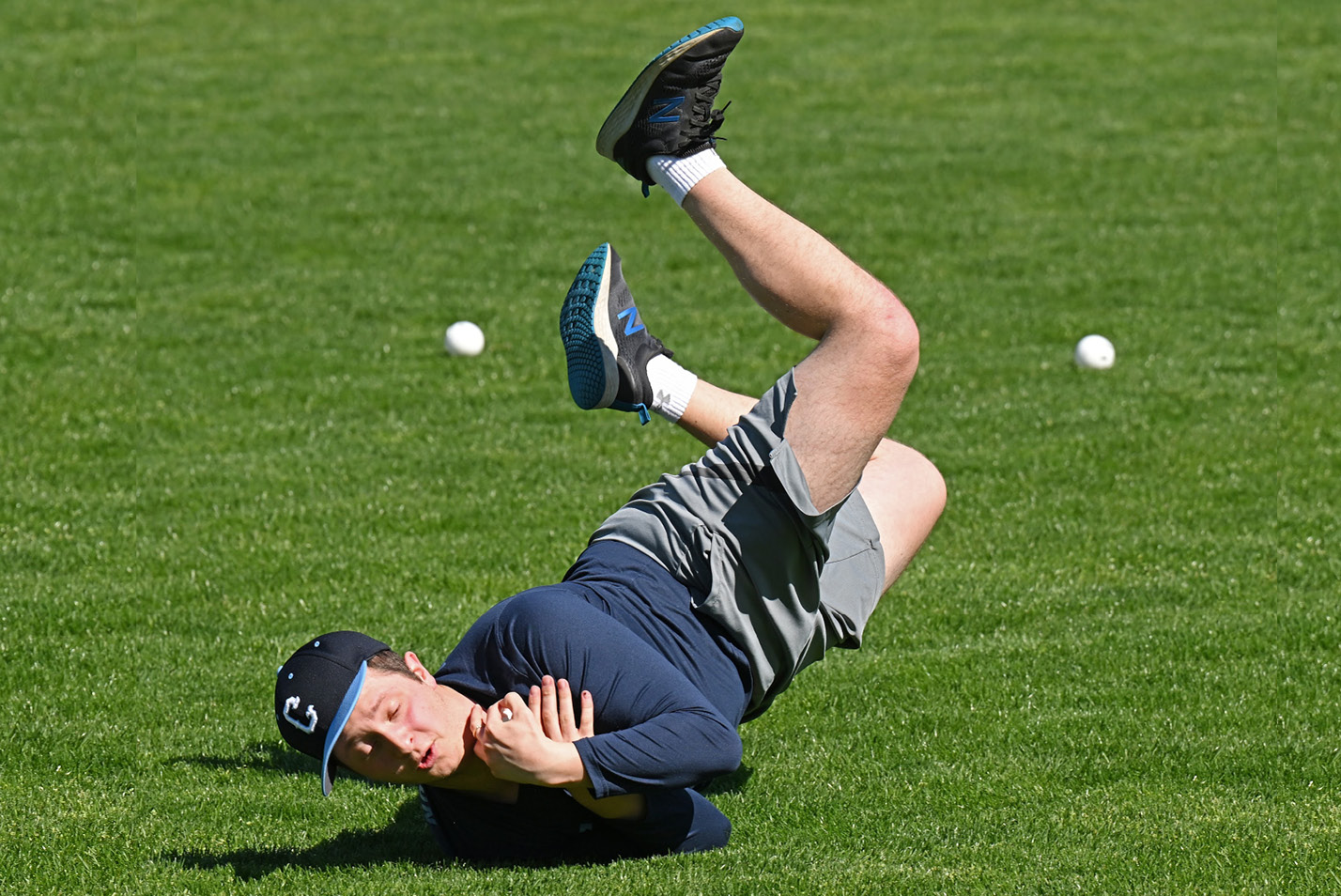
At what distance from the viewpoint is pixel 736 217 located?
5.23 m

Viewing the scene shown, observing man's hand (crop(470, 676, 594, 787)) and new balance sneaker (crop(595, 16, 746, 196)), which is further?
new balance sneaker (crop(595, 16, 746, 196))

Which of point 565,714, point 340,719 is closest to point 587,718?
point 565,714

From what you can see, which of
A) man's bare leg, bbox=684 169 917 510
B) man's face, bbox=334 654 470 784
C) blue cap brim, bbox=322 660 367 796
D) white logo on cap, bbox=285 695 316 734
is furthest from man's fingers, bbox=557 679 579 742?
man's bare leg, bbox=684 169 917 510

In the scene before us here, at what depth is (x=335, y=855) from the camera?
489 cm

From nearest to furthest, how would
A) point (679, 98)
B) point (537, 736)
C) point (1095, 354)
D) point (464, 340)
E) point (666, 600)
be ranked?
point (537, 736), point (666, 600), point (679, 98), point (1095, 354), point (464, 340)

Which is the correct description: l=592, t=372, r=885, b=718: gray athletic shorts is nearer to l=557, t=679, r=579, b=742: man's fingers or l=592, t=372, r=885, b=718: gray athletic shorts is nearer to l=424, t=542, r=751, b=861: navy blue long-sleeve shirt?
l=424, t=542, r=751, b=861: navy blue long-sleeve shirt

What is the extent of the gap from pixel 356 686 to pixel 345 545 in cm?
368

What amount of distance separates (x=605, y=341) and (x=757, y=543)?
1019 mm

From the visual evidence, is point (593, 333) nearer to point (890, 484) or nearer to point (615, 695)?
point (890, 484)

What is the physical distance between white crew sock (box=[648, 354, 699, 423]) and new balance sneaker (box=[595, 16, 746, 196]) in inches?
32.3

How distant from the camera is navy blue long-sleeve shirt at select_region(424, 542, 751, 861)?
436 cm

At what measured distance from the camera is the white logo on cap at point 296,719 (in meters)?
4.49

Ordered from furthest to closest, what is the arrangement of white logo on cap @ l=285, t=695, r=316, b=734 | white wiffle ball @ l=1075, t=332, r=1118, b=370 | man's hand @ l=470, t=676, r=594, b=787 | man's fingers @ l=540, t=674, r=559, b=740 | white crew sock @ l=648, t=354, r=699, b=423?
white wiffle ball @ l=1075, t=332, r=1118, b=370
white crew sock @ l=648, t=354, r=699, b=423
white logo on cap @ l=285, t=695, r=316, b=734
man's fingers @ l=540, t=674, r=559, b=740
man's hand @ l=470, t=676, r=594, b=787

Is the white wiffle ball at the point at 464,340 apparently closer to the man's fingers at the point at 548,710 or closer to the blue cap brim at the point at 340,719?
the blue cap brim at the point at 340,719
